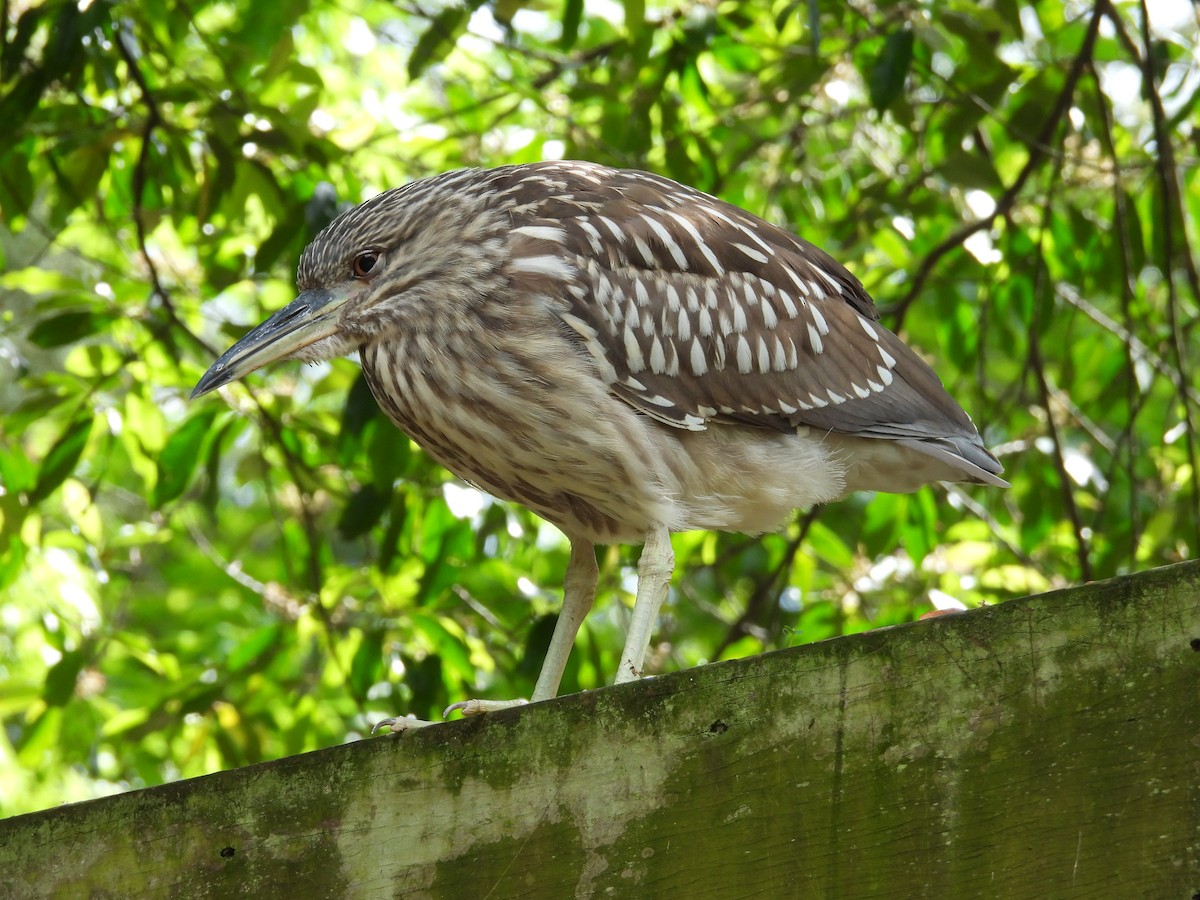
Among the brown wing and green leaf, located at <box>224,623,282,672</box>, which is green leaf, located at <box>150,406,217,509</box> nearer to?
green leaf, located at <box>224,623,282,672</box>

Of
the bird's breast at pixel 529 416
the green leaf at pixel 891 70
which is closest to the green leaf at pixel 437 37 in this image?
the green leaf at pixel 891 70

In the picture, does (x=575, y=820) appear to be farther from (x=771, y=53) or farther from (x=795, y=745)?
(x=771, y=53)

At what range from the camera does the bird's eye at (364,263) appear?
3396mm

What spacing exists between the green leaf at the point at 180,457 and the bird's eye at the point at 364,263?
4.94 ft

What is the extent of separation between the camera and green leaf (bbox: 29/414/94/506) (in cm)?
445

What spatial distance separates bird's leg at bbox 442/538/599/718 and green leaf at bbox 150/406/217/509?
1.64 m

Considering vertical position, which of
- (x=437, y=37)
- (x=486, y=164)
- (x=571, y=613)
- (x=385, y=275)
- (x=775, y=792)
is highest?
(x=486, y=164)

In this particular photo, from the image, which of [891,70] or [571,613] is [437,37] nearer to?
[891,70]

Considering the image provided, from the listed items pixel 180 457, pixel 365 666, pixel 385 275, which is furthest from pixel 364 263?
pixel 365 666

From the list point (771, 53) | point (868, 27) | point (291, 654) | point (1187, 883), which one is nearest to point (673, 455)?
point (1187, 883)

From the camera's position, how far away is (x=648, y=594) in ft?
10.0

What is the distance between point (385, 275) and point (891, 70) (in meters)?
1.95

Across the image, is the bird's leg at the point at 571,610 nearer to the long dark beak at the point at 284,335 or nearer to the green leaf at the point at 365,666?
the long dark beak at the point at 284,335

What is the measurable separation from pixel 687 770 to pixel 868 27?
12.8ft
